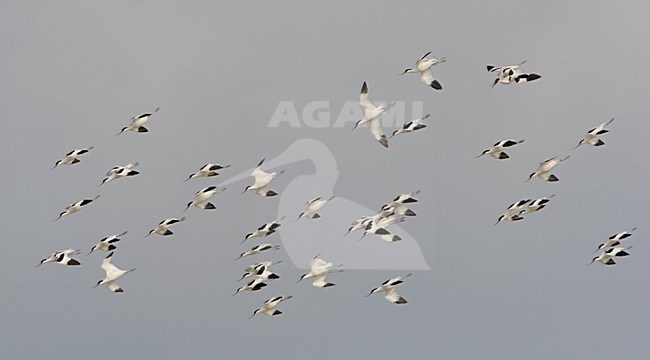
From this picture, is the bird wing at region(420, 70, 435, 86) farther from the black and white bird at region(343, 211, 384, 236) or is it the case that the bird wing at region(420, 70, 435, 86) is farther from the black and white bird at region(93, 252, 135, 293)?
the black and white bird at region(93, 252, 135, 293)

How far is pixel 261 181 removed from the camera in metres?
65.7

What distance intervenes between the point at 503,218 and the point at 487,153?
3321mm

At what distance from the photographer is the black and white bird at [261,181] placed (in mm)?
65312

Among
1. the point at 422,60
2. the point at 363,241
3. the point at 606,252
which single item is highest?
the point at 363,241

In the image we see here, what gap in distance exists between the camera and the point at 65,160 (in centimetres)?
6231

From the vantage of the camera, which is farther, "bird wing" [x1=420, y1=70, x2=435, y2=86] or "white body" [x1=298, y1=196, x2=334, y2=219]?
"white body" [x1=298, y1=196, x2=334, y2=219]

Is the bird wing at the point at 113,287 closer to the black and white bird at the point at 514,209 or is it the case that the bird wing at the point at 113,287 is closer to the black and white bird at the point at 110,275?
the black and white bird at the point at 110,275

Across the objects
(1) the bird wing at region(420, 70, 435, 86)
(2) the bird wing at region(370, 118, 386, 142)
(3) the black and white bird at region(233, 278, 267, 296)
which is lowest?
(3) the black and white bird at region(233, 278, 267, 296)

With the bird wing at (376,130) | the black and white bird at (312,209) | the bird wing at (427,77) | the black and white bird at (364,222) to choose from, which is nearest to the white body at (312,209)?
the black and white bird at (312,209)

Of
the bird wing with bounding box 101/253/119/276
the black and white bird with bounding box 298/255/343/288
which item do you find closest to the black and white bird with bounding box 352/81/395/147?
the black and white bird with bounding box 298/255/343/288

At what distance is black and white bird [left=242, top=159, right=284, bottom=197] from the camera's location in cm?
6531

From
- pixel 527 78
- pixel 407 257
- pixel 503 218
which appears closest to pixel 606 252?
pixel 503 218

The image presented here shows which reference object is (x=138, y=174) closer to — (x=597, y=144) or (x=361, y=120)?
(x=361, y=120)

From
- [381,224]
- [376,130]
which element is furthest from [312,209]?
[376,130]
